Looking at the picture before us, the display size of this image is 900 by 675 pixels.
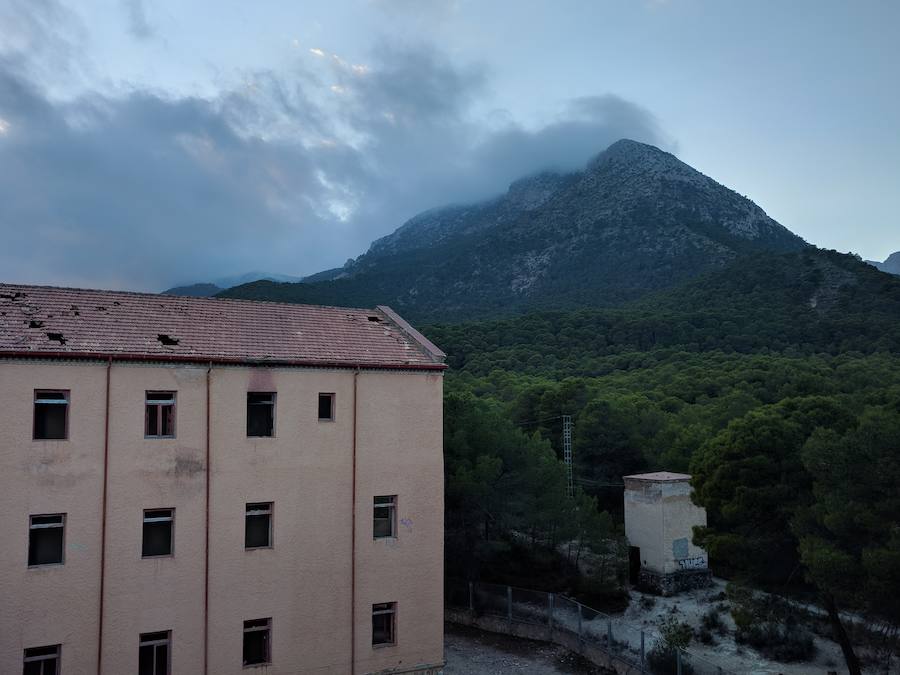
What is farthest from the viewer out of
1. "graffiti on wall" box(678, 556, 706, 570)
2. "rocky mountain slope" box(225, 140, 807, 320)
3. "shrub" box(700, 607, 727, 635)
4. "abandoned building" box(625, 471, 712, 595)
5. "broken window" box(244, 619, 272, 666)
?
"rocky mountain slope" box(225, 140, 807, 320)

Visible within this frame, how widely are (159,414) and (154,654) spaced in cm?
567

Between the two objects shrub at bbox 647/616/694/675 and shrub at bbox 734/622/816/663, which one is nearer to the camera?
shrub at bbox 647/616/694/675

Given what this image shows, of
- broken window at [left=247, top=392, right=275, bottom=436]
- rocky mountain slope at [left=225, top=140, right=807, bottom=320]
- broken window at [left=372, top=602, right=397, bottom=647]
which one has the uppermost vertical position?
rocky mountain slope at [left=225, top=140, right=807, bottom=320]

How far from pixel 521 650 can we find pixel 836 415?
13.9 m

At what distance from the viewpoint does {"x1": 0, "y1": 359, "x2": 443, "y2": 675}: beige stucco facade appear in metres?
16.2

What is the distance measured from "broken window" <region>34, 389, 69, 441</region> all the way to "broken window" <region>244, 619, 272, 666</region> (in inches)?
259

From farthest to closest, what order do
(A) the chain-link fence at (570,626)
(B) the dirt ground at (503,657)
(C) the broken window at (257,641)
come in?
(B) the dirt ground at (503,657), (A) the chain-link fence at (570,626), (C) the broken window at (257,641)

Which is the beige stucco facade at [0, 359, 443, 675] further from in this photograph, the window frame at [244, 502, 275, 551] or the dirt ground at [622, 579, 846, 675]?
the dirt ground at [622, 579, 846, 675]

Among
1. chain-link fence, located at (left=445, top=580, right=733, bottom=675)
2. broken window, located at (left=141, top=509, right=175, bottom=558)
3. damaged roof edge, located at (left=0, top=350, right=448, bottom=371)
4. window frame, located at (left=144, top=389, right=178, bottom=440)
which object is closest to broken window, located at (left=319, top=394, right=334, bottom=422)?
damaged roof edge, located at (left=0, top=350, right=448, bottom=371)

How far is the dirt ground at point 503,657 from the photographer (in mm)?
23422

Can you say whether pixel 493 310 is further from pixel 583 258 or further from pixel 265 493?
pixel 265 493

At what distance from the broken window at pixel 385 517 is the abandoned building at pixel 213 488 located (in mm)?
41

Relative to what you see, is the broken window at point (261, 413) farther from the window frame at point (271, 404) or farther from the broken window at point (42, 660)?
the broken window at point (42, 660)

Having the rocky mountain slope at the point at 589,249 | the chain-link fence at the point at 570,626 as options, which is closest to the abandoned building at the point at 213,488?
the chain-link fence at the point at 570,626
